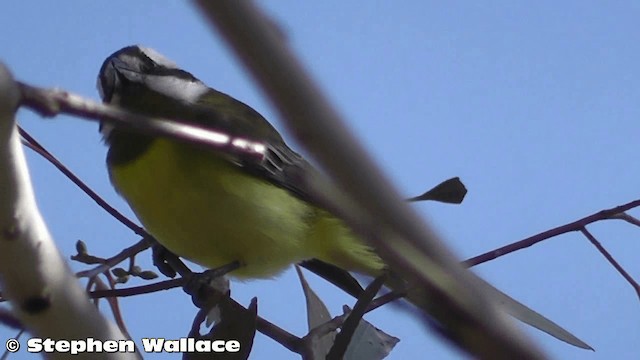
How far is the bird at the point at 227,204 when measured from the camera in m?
1.03

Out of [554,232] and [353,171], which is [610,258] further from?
[353,171]

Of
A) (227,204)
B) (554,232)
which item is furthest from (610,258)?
(227,204)

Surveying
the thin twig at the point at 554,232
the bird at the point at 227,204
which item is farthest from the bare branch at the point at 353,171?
the bird at the point at 227,204

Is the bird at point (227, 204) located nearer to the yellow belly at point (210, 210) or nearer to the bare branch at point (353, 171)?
the yellow belly at point (210, 210)

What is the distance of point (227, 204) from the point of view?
1038 millimetres

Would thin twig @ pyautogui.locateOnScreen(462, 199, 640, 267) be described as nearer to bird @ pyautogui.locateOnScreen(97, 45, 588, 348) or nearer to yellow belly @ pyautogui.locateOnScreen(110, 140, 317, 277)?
bird @ pyautogui.locateOnScreen(97, 45, 588, 348)

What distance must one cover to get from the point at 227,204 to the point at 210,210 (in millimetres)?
23

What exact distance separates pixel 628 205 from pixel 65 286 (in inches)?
19.1

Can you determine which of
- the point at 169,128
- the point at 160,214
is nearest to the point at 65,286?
the point at 169,128

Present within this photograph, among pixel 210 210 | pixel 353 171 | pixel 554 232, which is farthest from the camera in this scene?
pixel 210 210

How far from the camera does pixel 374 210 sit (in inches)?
5.9

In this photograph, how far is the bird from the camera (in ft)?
3.37

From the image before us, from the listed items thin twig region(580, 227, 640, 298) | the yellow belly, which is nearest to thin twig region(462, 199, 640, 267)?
thin twig region(580, 227, 640, 298)

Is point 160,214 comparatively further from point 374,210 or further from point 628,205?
point 374,210
